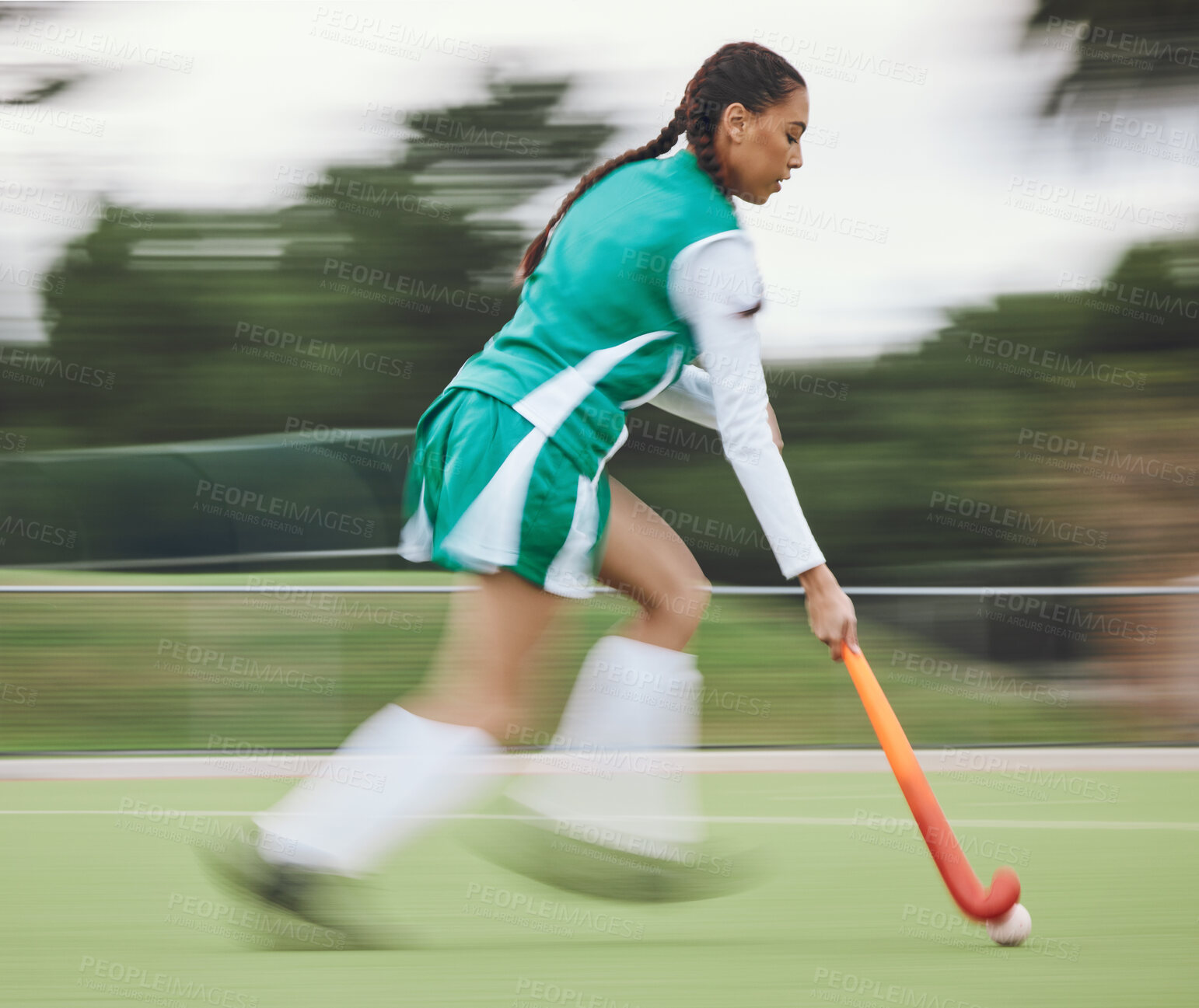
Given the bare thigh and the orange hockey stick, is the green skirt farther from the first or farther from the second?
the orange hockey stick

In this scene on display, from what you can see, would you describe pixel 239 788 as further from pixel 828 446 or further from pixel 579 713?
pixel 828 446

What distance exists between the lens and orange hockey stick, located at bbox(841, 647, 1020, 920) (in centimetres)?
288

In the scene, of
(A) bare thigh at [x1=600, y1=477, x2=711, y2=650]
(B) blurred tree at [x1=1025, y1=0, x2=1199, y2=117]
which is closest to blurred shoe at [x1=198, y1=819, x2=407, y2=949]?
Answer: (A) bare thigh at [x1=600, y1=477, x2=711, y2=650]

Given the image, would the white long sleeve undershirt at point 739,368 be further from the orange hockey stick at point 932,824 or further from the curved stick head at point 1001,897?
the curved stick head at point 1001,897

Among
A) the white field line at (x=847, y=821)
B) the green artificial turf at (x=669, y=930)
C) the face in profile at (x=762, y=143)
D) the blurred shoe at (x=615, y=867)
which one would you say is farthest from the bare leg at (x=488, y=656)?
the white field line at (x=847, y=821)

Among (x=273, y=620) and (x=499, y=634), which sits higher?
(x=499, y=634)

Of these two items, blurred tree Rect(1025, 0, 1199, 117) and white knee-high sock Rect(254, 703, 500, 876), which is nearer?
white knee-high sock Rect(254, 703, 500, 876)

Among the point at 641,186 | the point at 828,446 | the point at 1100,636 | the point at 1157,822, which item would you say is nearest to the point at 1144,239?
the point at 828,446

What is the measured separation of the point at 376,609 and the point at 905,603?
8.97ft

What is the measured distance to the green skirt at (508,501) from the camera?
2.71 metres

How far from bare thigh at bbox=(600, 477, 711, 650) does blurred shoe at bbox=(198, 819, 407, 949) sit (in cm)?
78

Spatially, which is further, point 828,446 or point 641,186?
point 828,446

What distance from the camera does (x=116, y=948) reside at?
302 centimetres

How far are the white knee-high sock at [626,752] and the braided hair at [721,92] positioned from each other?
82 cm
